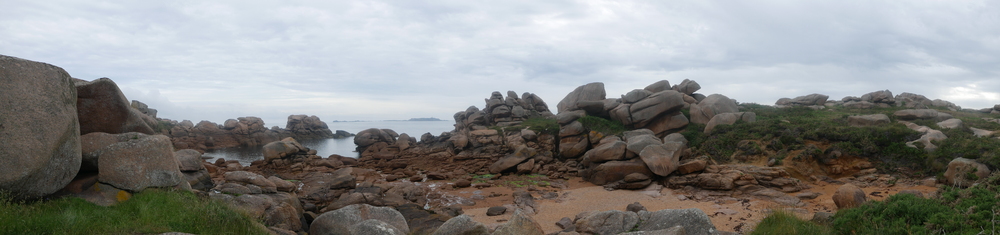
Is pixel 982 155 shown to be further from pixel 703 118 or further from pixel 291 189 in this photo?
pixel 291 189

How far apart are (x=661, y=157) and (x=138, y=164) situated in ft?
65.2

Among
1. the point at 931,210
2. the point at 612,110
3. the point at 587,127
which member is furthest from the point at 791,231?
the point at 612,110

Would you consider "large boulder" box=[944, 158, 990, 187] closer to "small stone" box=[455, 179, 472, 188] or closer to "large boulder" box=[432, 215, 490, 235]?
"large boulder" box=[432, 215, 490, 235]

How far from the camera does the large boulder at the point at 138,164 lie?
10125 millimetres

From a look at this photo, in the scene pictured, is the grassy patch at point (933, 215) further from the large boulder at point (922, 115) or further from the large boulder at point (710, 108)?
the large boulder at point (922, 115)

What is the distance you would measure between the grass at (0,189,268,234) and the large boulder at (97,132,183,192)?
0.38m

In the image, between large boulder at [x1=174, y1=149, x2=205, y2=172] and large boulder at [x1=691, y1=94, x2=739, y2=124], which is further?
large boulder at [x1=691, y1=94, x2=739, y2=124]

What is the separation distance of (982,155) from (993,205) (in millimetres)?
12720

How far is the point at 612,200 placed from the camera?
19703 mm

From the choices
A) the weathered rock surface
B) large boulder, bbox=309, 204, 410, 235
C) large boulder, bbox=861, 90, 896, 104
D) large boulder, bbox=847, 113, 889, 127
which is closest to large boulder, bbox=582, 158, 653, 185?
large boulder, bbox=309, 204, 410, 235

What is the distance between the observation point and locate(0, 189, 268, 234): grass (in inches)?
287

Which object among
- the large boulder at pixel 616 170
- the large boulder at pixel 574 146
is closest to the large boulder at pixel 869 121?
the large boulder at pixel 616 170

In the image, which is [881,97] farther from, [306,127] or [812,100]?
[306,127]

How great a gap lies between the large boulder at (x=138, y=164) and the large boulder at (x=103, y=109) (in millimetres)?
1220
